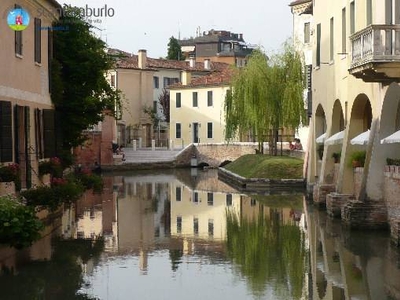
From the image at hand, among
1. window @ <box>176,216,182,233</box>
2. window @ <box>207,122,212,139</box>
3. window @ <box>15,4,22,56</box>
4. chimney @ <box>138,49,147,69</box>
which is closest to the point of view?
window @ <box>15,4,22,56</box>

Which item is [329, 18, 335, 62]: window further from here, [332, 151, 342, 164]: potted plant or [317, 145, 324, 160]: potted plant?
[317, 145, 324, 160]: potted plant

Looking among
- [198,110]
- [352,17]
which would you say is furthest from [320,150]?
[198,110]

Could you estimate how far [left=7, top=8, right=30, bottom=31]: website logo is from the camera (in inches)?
783

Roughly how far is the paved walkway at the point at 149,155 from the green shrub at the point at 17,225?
50.1m

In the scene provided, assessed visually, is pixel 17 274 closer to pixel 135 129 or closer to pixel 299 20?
pixel 299 20

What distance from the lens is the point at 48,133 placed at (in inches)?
928

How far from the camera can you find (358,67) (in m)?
19.3

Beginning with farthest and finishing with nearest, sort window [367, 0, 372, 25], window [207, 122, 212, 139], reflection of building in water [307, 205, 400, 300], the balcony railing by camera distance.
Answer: window [207, 122, 212, 139], window [367, 0, 372, 25], the balcony railing, reflection of building in water [307, 205, 400, 300]

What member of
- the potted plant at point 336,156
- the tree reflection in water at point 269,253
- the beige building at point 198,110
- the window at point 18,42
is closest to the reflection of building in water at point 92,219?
the tree reflection in water at point 269,253

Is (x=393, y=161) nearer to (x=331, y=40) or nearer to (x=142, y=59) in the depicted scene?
(x=331, y=40)

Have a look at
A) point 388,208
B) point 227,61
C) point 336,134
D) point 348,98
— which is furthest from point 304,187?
point 227,61

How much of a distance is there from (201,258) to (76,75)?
36.8ft

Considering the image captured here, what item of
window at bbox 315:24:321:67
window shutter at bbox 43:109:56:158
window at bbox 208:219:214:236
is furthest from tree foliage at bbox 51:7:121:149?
window at bbox 315:24:321:67

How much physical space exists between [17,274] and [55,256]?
7.70 ft
